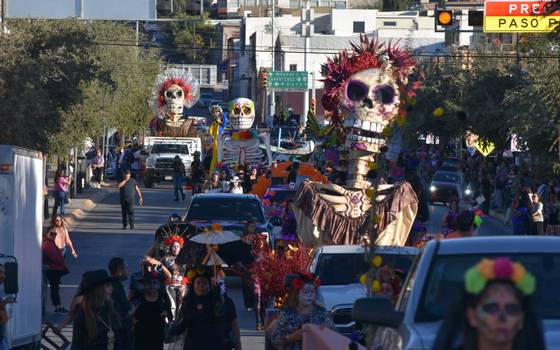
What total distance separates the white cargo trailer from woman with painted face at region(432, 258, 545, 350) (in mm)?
8290

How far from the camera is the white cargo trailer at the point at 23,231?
13039 millimetres

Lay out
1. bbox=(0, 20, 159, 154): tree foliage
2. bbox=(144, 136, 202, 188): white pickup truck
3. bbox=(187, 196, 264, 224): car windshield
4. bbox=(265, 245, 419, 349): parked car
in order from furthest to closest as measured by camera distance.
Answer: bbox=(144, 136, 202, 188): white pickup truck
bbox=(0, 20, 159, 154): tree foliage
bbox=(187, 196, 264, 224): car windshield
bbox=(265, 245, 419, 349): parked car

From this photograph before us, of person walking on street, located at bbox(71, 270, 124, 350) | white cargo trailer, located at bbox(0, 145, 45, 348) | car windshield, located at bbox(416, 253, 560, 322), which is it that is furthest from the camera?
white cargo trailer, located at bbox(0, 145, 45, 348)

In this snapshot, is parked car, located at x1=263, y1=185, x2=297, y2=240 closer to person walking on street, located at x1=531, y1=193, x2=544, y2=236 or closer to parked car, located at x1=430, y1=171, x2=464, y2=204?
person walking on street, located at x1=531, y1=193, x2=544, y2=236

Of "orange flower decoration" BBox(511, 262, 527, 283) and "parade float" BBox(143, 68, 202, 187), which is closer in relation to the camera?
"orange flower decoration" BBox(511, 262, 527, 283)

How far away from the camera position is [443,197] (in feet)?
155

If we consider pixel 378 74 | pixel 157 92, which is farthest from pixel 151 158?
pixel 378 74

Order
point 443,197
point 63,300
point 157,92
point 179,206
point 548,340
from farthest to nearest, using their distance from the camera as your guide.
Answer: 1. point 157,92
2. point 443,197
3. point 179,206
4. point 63,300
5. point 548,340

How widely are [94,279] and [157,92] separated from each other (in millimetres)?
49751

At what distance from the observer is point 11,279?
12195 mm

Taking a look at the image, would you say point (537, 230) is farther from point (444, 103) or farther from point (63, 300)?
point (444, 103)

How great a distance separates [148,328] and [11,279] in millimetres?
1359

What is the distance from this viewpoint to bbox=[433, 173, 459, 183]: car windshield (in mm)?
48594

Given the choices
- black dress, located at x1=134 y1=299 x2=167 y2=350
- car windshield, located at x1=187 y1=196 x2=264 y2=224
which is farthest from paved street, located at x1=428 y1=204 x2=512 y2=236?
black dress, located at x1=134 y1=299 x2=167 y2=350
